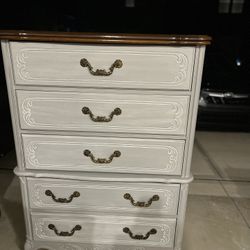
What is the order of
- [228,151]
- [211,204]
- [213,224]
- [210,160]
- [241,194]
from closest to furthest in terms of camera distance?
[213,224], [211,204], [241,194], [210,160], [228,151]

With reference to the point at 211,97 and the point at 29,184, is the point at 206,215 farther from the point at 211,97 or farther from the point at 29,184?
the point at 211,97

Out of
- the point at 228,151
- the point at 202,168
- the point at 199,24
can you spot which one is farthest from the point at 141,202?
the point at 199,24

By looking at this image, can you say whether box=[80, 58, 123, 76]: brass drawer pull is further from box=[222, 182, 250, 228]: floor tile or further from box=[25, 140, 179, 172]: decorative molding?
box=[222, 182, 250, 228]: floor tile

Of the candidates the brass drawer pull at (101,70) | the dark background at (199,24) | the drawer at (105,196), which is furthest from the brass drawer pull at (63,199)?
the dark background at (199,24)

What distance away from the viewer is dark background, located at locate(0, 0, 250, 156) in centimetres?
226

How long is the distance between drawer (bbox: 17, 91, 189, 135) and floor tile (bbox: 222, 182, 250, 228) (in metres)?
0.89

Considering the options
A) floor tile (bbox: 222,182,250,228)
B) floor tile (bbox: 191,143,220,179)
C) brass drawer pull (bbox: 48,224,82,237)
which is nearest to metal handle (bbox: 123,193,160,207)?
brass drawer pull (bbox: 48,224,82,237)

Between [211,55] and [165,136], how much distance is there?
1824mm

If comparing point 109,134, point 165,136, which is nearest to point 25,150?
point 109,134

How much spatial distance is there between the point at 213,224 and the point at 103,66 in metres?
1.02

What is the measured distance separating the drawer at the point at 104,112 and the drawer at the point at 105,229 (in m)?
0.36

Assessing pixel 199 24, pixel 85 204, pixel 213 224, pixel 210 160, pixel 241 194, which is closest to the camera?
pixel 85 204

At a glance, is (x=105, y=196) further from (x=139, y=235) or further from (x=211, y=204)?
(x=211, y=204)

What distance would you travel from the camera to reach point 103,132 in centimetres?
96
